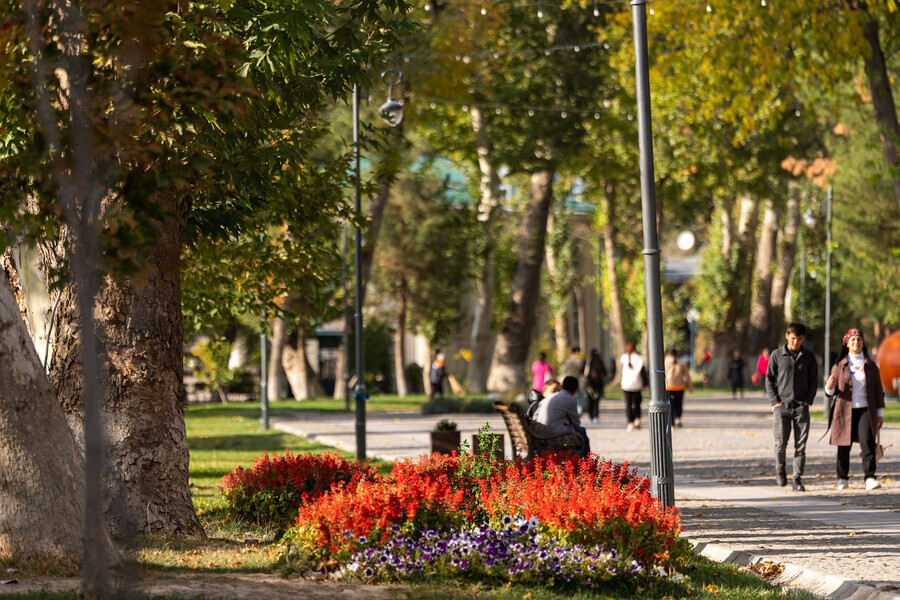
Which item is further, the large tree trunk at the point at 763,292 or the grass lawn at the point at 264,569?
the large tree trunk at the point at 763,292

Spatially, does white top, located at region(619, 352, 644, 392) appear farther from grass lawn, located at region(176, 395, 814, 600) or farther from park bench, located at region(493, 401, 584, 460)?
park bench, located at region(493, 401, 584, 460)

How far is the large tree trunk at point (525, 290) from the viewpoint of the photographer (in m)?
40.9

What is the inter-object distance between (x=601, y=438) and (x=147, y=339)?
46.4 feet

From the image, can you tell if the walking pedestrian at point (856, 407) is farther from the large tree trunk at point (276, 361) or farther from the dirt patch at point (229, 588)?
the large tree trunk at point (276, 361)

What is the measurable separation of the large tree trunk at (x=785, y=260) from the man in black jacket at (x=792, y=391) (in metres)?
38.7

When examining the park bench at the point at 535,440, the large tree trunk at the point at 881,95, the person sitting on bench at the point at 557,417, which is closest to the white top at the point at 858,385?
the person sitting on bench at the point at 557,417

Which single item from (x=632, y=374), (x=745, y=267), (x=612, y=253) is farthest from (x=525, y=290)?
(x=745, y=267)

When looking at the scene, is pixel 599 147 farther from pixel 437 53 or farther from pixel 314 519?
pixel 314 519

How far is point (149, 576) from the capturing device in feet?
28.0

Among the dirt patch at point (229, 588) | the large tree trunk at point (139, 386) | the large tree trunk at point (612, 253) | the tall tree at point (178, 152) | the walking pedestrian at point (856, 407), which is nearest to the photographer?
the dirt patch at point (229, 588)

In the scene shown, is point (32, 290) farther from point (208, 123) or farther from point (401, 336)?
point (401, 336)

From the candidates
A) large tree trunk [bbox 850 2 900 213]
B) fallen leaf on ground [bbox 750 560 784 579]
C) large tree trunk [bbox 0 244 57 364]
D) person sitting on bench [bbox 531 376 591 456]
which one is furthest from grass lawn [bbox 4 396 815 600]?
large tree trunk [bbox 850 2 900 213]

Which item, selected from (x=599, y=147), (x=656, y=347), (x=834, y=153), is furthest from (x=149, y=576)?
(x=599, y=147)

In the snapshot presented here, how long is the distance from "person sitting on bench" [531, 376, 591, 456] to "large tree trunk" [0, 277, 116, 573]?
6.52 metres
